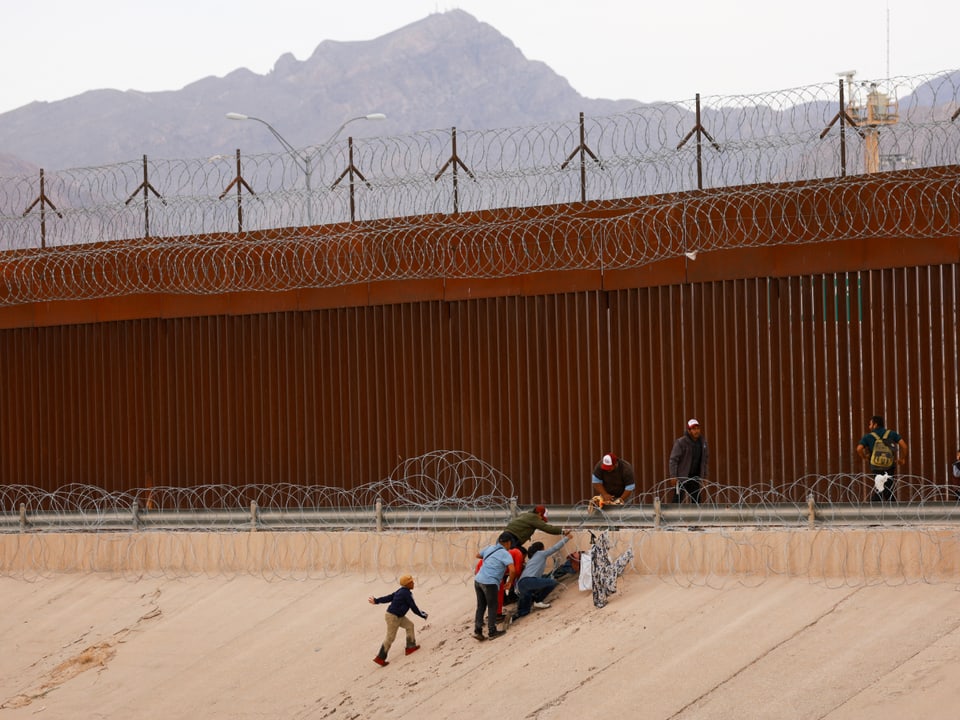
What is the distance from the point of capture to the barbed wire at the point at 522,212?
603 inches

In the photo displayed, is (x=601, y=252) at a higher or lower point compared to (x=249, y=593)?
higher

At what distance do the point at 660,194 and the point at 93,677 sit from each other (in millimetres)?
7921

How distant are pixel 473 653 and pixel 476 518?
239 centimetres

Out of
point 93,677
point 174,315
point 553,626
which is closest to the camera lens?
point 553,626

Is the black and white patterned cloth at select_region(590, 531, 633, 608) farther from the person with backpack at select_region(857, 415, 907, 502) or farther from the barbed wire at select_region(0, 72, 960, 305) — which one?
the barbed wire at select_region(0, 72, 960, 305)

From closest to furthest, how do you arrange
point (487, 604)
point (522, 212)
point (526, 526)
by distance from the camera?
point (487, 604) → point (526, 526) → point (522, 212)

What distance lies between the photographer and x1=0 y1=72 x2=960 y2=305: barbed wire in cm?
1531

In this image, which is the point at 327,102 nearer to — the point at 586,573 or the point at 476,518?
the point at 476,518

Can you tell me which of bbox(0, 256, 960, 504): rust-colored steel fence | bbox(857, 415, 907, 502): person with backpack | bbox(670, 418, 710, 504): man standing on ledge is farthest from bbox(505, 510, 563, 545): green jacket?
bbox(0, 256, 960, 504): rust-colored steel fence

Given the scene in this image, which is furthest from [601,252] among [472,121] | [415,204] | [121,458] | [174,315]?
[472,121]

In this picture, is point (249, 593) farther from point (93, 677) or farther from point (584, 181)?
point (584, 181)

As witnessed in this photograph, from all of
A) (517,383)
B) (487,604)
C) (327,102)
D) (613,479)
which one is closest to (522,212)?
(517,383)

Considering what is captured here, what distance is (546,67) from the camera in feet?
625

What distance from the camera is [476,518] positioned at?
14750mm
